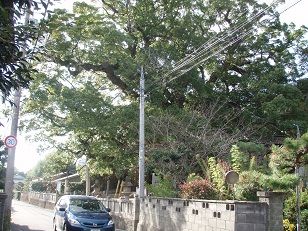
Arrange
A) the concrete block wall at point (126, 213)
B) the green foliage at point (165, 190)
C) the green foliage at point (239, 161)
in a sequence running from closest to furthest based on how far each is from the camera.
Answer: the green foliage at point (239, 161)
the green foliage at point (165, 190)
the concrete block wall at point (126, 213)

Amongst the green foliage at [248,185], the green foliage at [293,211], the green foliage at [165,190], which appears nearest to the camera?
the green foliage at [248,185]

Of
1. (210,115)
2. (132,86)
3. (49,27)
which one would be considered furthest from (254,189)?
(132,86)

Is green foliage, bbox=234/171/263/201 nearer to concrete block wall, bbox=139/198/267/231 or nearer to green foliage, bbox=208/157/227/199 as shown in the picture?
concrete block wall, bbox=139/198/267/231

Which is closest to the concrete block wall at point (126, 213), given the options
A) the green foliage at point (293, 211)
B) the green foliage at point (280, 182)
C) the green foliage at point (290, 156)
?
the green foliage at point (293, 211)

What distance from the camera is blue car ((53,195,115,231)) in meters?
14.4

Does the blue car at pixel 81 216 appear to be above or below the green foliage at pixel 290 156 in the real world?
below

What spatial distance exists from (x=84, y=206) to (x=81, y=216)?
4.00 feet

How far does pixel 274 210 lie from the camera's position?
34.6 feet

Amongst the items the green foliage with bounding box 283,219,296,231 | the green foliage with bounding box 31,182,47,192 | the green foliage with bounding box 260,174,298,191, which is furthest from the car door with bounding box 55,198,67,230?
the green foliage with bounding box 31,182,47,192

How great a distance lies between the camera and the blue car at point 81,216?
47.3ft

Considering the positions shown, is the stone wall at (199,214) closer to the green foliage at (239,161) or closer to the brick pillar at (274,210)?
the brick pillar at (274,210)

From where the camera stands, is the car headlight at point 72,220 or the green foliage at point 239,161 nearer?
the green foliage at point 239,161

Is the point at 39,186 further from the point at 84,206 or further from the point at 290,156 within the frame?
the point at 290,156

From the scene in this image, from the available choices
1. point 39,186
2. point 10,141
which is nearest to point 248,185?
A: point 10,141
